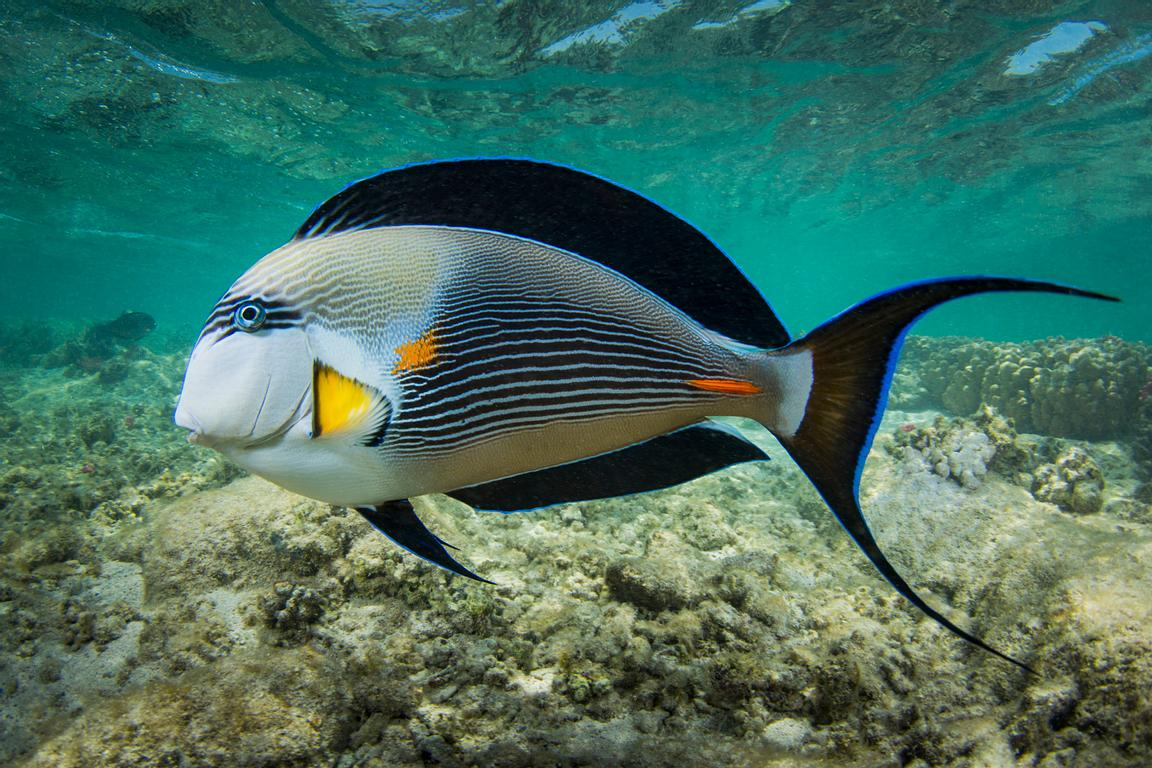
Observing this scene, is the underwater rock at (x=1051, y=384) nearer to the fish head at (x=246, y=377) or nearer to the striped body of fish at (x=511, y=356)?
the striped body of fish at (x=511, y=356)

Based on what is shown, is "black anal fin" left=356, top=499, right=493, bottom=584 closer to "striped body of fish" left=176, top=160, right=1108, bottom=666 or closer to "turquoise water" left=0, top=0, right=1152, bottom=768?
"striped body of fish" left=176, top=160, right=1108, bottom=666

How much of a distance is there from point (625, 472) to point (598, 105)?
14.4 m

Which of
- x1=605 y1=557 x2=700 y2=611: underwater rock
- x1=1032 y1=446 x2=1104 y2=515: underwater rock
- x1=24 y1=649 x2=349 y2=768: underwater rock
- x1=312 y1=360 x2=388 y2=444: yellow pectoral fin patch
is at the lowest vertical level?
x1=24 y1=649 x2=349 y2=768: underwater rock

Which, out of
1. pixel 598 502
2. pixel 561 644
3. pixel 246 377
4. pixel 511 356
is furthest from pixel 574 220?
pixel 598 502

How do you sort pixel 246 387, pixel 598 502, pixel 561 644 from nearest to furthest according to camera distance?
pixel 246 387
pixel 561 644
pixel 598 502

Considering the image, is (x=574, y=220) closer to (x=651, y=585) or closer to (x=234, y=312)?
(x=234, y=312)

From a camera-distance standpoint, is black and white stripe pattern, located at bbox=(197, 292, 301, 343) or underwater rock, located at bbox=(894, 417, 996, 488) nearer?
black and white stripe pattern, located at bbox=(197, 292, 301, 343)

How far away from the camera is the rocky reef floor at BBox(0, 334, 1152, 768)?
145 cm

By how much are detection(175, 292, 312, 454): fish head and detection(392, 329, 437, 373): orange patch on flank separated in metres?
0.15

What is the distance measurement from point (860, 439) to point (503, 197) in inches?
34.6

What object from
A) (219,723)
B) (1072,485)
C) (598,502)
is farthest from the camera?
(1072,485)

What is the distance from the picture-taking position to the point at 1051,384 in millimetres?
7238

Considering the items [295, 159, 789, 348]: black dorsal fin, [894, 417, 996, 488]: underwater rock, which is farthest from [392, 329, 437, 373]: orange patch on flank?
[894, 417, 996, 488]: underwater rock

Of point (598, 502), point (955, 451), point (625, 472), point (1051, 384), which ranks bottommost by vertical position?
point (598, 502)
